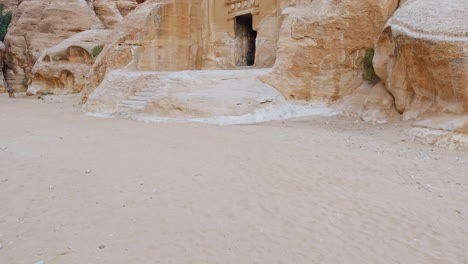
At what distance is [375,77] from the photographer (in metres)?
8.26

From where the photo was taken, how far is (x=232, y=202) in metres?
3.21

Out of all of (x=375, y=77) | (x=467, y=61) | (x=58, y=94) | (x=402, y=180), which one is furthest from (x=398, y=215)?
(x=58, y=94)

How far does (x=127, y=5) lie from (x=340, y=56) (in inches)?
858

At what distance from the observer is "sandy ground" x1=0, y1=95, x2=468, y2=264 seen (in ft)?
7.79

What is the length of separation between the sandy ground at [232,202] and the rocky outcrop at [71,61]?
43.9ft

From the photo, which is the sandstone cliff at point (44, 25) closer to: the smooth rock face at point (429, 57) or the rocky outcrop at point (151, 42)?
the rocky outcrop at point (151, 42)

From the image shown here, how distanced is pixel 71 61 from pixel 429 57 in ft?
57.6

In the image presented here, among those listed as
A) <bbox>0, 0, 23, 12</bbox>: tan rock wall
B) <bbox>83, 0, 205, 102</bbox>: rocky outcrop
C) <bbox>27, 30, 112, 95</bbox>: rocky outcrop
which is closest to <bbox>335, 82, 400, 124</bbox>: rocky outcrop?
<bbox>83, 0, 205, 102</bbox>: rocky outcrop

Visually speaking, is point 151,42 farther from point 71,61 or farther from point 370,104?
point 71,61

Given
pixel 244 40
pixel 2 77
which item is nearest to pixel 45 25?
pixel 2 77

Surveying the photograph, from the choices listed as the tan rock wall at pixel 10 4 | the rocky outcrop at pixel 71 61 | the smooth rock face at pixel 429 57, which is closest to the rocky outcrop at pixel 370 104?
the smooth rock face at pixel 429 57

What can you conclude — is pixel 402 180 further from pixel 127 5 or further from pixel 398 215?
pixel 127 5

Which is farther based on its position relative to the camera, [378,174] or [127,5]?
[127,5]

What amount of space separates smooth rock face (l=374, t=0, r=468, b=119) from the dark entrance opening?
675cm
